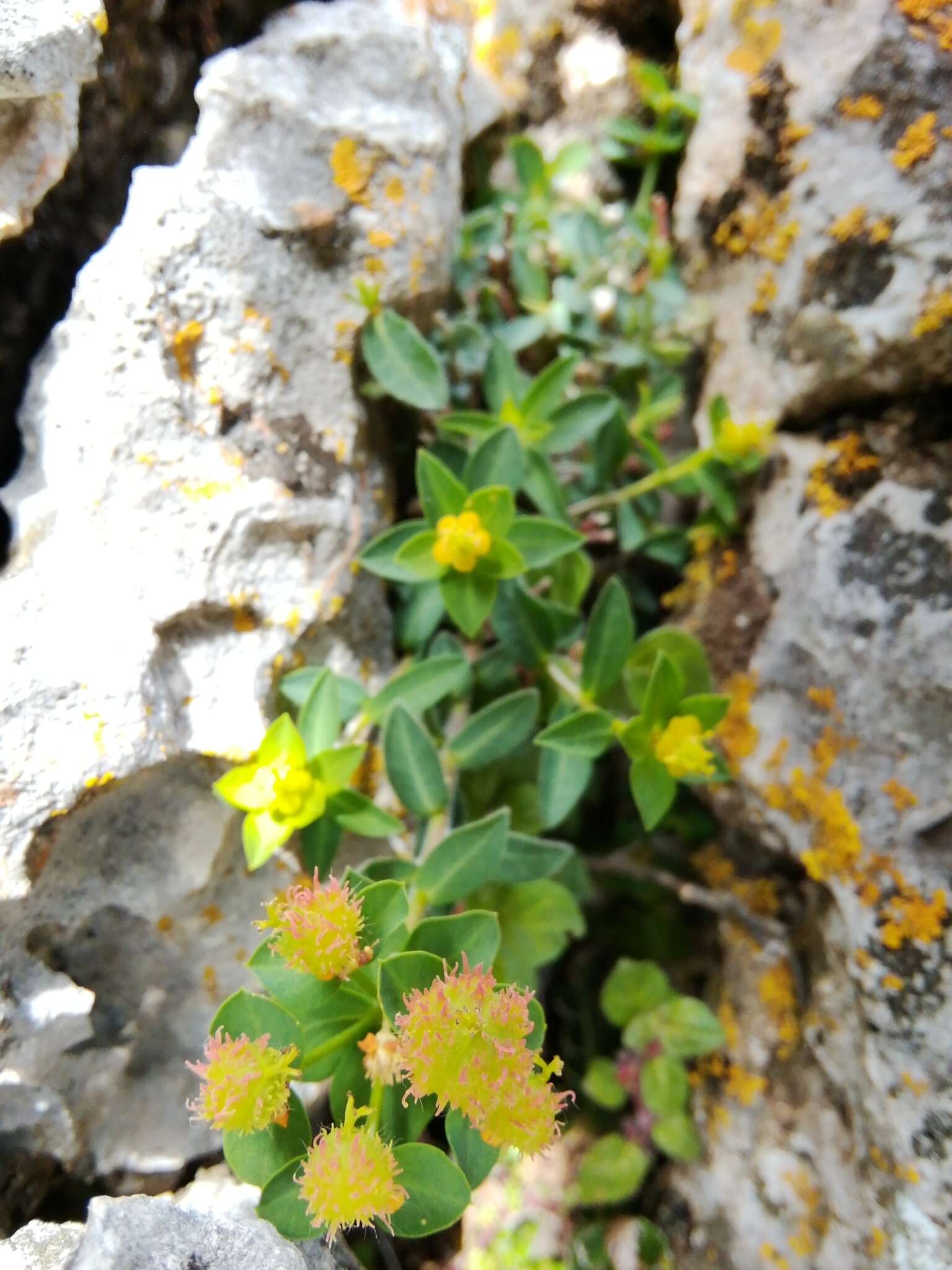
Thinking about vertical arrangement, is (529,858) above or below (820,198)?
below

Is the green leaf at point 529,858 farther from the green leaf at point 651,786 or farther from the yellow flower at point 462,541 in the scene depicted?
the yellow flower at point 462,541

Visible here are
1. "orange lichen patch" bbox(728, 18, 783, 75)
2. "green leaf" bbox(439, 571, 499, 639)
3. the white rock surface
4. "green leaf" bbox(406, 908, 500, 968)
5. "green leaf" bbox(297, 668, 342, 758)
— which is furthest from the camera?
"orange lichen patch" bbox(728, 18, 783, 75)

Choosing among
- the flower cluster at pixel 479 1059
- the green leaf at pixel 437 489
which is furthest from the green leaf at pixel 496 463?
the flower cluster at pixel 479 1059

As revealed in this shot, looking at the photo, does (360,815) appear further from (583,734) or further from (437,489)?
(437,489)

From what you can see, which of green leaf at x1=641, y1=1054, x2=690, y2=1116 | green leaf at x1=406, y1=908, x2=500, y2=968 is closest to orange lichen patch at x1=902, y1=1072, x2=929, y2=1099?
green leaf at x1=641, y1=1054, x2=690, y2=1116

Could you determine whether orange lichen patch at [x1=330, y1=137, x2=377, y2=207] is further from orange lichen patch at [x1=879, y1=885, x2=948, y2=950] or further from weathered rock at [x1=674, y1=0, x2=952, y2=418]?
orange lichen patch at [x1=879, y1=885, x2=948, y2=950]

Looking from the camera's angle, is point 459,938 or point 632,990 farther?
point 632,990

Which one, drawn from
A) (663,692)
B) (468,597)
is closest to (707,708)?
(663,692)
